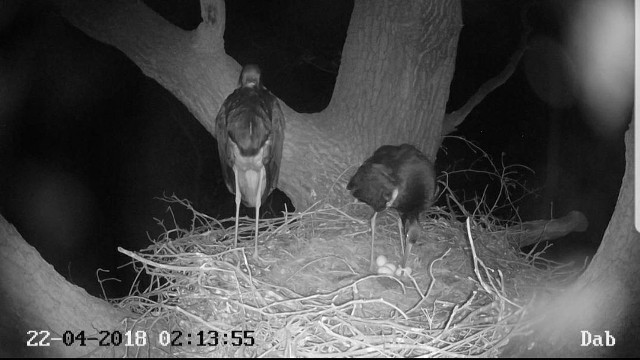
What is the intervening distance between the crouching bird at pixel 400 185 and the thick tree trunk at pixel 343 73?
261mm

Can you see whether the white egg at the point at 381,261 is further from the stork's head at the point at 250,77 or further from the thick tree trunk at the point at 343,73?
the stork's head at the point at 250,77

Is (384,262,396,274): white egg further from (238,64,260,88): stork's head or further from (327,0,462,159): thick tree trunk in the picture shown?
(238,64,260,88): stork's head

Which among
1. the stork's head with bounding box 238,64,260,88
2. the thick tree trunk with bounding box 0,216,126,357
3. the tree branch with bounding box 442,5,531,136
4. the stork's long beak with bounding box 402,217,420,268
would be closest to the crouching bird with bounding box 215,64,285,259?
the stork's head with bounding box 238,64,260,88

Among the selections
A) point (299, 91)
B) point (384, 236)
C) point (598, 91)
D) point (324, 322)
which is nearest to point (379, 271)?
point (384, 236)

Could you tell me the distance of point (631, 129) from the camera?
212 centimetres

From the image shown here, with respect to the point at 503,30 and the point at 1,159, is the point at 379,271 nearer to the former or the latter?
the point at 1,159

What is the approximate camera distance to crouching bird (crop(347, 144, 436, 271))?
11.1 feet

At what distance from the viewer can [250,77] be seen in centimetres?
353

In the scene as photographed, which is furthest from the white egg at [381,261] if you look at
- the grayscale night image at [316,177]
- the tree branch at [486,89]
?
the tree branch at [486,89]

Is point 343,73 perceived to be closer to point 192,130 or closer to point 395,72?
point 395,72

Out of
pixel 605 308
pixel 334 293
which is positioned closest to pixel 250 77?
pixel 334 293

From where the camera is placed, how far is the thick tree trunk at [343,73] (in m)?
3.60

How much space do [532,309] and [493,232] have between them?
139 centimetres

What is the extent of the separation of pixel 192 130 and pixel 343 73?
327cm
